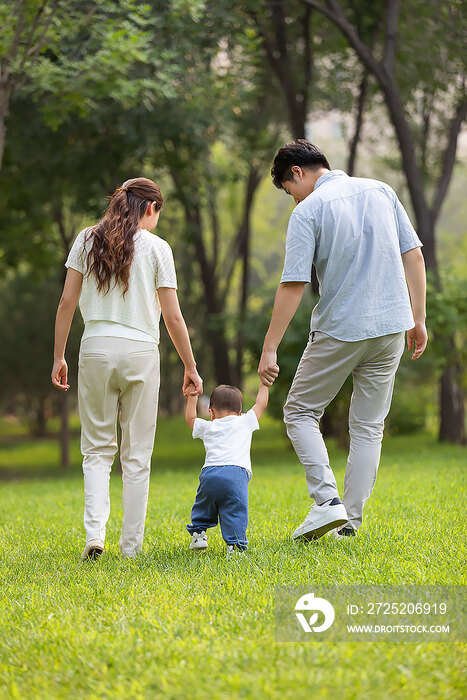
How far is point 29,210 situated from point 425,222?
7.69 m

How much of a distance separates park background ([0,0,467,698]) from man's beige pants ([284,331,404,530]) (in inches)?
14.3

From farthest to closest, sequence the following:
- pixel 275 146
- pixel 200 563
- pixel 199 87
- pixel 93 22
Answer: pixel 275 146 < pixel 199 87 < pixel 93 22 < pixel 200 563

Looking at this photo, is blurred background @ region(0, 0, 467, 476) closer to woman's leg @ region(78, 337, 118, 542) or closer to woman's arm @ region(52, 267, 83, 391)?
woman's arm @ region(52, 267, 83, 391)

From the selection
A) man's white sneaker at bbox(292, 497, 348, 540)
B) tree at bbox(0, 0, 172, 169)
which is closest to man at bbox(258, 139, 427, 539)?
man's white sneaker at bbox(292, 497, 348, 540)

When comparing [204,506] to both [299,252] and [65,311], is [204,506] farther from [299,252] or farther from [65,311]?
[299,252]

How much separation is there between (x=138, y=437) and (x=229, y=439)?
1.75 ft

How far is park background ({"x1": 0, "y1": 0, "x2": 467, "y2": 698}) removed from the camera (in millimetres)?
2848

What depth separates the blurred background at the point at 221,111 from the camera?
10141 mm

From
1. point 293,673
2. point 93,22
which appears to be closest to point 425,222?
point 93,22

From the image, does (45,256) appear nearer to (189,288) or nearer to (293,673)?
(189,288)

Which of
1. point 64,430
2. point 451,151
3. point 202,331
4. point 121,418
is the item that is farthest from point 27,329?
point 121,418

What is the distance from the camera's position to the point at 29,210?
51.8ft

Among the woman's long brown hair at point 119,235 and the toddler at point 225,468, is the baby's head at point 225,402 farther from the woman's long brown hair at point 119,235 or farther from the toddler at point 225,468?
the woman's long brown hair at point 119,235

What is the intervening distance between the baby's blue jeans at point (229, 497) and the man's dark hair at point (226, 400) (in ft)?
1.17
